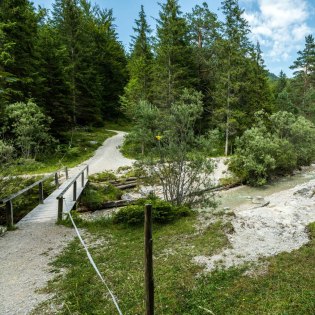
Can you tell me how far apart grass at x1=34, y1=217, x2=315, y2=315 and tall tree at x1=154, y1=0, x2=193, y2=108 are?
2120cm

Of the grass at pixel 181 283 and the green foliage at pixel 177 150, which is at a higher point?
the green foliage at pixel 177 150

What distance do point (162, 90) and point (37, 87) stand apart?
12.0m

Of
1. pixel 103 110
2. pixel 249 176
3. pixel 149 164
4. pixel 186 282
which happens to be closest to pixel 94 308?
pixel 186 282

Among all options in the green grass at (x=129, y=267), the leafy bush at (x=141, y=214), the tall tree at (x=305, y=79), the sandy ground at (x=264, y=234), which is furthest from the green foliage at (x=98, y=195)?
the tall tree at (x=305, y=79)

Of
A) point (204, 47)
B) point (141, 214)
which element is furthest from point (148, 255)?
point (204, 47)

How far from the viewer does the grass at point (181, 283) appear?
186 inches

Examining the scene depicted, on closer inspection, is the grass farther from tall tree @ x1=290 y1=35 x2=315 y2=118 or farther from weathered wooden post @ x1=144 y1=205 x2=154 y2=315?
tall tree @ x1=290 y1=35 x2=315 y2=118

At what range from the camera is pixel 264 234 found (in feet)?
28.1

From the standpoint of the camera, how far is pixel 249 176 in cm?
1944

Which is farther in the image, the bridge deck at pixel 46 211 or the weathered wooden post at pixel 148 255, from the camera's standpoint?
the bridge deck at pixel 46 211

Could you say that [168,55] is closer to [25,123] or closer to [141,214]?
[25,123]

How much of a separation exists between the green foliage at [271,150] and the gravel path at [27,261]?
14.3 metres

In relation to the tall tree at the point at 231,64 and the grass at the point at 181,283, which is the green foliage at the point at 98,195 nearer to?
the grass at the point at 181,283

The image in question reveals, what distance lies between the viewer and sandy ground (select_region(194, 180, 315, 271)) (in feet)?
22.5
